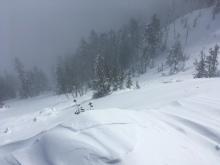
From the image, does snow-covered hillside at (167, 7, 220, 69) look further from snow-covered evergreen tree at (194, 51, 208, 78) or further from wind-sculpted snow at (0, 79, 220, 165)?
wind-sculpted snow at (0, 79, 220, 165)

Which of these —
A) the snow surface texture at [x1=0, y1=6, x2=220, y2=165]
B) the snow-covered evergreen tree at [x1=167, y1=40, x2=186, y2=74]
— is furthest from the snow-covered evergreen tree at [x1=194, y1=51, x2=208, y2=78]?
the snow surface texture at [x1=0, y1=6, x2=220, y2=165]

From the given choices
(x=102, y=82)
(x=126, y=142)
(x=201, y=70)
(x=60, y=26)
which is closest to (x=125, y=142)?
(x=126, y=142)

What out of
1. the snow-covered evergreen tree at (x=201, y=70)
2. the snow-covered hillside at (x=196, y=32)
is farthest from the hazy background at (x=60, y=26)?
the snow-covered evergreen tree at (x=201, y=70)

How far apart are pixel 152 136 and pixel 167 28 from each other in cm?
8471

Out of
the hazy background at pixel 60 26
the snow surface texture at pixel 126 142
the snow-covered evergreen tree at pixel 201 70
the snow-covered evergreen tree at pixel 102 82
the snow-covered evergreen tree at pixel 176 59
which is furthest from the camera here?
the hazy background at pixel 60 26

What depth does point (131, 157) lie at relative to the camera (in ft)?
13.5

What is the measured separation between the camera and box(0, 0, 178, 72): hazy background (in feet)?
436

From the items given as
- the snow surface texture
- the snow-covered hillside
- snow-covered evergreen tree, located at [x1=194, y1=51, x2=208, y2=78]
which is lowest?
snow-covered evergreen tree, located at [x1=194, y1=51, x2=208, y2=78]

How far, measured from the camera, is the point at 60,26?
16162 cm

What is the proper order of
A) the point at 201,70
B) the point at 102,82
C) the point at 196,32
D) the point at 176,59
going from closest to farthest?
the point at 102,82
the point at 201,70
the point at 176,59
the point at 196,32

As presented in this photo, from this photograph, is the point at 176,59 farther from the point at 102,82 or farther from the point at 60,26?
the point at 60,26

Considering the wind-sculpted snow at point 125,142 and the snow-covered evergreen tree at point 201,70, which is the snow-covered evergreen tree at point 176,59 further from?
the wind-sculpted snow at point 125,142

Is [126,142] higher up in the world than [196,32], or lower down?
lower down

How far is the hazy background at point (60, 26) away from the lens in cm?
13275
